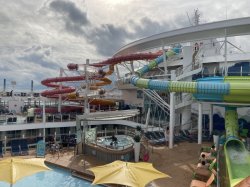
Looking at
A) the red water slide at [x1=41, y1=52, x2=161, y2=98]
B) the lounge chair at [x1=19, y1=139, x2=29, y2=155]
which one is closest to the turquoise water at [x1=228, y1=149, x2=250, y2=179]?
the red water slide at [x1=41, y1=52, x2=161, y2=98]

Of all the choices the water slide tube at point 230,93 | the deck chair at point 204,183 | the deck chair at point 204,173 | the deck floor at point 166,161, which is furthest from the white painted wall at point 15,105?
the deck chair at point 204,183

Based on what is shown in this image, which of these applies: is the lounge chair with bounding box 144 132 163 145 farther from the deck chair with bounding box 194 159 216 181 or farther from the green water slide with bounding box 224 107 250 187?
the deck chair with bounding box 194 159 216 181

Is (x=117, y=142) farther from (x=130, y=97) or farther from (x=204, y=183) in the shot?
(x=130, y=97)

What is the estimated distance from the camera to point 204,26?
1725 centimetres

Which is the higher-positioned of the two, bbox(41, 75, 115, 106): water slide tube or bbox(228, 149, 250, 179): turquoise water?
bbox(41, 75, 115, 106): water slide tube

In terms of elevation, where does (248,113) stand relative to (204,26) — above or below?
below

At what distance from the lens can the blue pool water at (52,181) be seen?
12.7 meters

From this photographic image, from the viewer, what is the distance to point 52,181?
13.2 m

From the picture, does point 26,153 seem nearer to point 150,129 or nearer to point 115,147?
point 115,147

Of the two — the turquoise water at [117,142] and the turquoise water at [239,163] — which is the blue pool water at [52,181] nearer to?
the turquoise water at [117,142]

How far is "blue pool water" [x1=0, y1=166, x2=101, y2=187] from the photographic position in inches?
500

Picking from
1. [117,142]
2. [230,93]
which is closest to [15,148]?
[117,142]

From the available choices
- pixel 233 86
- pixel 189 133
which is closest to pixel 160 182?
pixel 233 86

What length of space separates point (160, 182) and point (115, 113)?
620 cm
